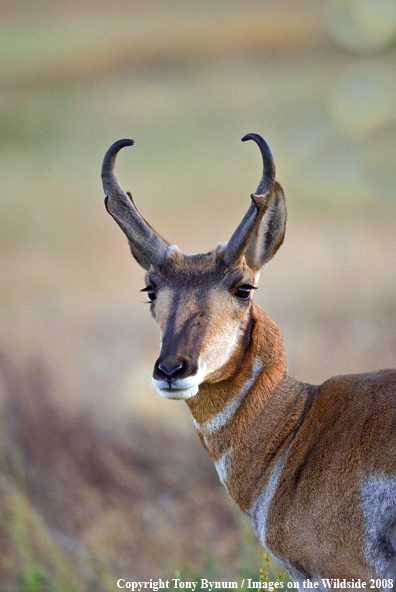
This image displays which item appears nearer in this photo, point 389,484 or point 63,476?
point 389,484

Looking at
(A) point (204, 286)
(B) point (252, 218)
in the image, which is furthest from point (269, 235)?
(A) point (204, 286)

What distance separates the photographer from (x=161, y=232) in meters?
17.6

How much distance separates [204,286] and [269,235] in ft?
2.96

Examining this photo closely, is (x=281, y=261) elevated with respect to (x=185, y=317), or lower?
elevated

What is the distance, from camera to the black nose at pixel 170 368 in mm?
4891

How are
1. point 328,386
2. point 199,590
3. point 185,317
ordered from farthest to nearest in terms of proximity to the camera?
point 199,590, point 328,386, point 185,317

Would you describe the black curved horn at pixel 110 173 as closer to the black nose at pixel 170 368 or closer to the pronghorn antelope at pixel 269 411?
the pronghorn antelope at pixel 269 411

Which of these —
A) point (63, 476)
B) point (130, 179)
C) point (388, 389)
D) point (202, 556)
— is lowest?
point (202, 556)

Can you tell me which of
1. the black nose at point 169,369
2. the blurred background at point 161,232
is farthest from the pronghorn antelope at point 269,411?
the blurred background at point 161,232

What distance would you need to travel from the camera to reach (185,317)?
5387 mm

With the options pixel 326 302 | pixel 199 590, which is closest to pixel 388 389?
pixel 199 590

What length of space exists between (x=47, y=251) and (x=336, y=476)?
49.4ft

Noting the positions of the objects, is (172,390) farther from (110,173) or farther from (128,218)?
(110,173)

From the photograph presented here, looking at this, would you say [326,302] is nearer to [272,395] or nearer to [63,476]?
[63,476]
